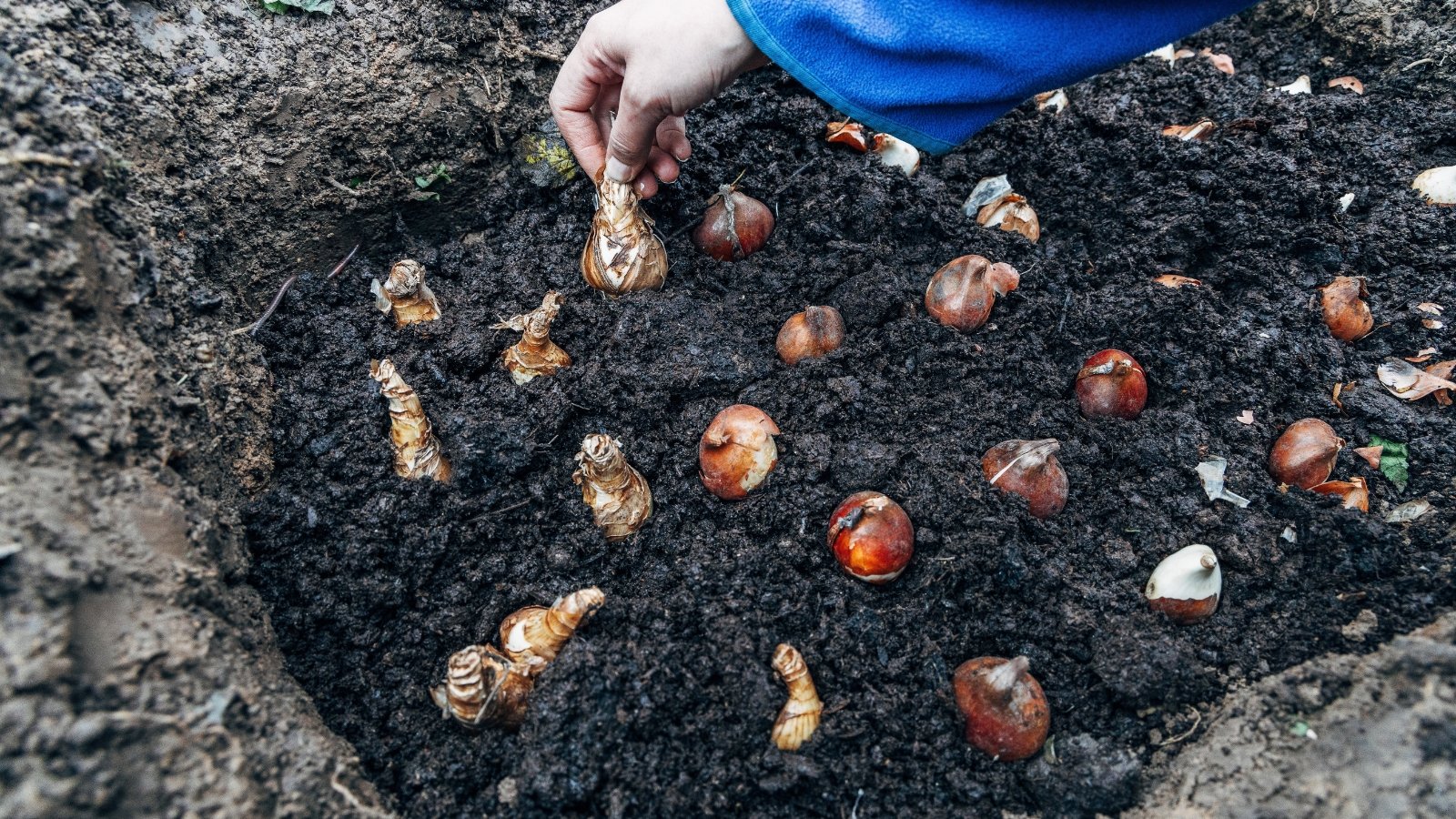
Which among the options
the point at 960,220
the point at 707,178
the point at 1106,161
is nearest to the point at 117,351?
the point at 707,178

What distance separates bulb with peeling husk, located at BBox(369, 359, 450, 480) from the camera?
7.79 ft

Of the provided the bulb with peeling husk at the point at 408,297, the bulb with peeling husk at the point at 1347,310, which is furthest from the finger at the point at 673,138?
the bulb with peeling husk at the point at 1347,310

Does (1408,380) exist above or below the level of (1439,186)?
below

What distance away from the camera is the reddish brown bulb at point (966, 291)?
2.64 meters

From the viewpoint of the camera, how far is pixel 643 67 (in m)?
2.06

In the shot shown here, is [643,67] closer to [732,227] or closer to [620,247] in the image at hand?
[620,247]

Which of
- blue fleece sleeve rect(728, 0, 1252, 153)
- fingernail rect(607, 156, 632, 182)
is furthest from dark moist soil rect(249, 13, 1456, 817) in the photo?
blue fleece sleeve rect(728, 0, 1252, 153)

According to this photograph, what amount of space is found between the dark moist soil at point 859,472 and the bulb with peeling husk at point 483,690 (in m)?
0.06

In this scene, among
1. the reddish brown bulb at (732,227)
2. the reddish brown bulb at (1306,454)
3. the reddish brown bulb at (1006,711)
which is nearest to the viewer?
the reddish brown bulb at (1006,711)

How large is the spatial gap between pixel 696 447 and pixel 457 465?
711mm

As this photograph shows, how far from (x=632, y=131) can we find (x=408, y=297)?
0.96 metres

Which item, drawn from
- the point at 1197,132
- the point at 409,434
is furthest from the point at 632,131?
the point at 1197,132

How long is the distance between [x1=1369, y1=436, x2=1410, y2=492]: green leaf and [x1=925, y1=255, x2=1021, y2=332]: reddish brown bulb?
1.26 metres

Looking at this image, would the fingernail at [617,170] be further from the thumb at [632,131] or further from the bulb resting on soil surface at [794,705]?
the bulb resting on soil surface at [794,705]
